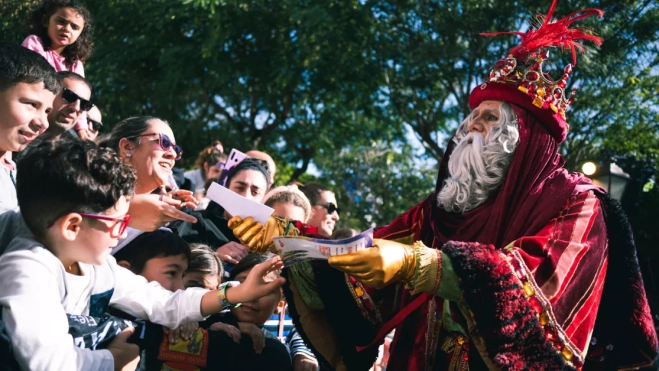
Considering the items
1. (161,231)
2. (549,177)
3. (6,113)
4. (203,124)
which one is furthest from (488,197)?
(203,124)

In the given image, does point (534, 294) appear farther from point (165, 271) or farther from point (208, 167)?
point (208, 167)

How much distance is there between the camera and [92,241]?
2.55 metres

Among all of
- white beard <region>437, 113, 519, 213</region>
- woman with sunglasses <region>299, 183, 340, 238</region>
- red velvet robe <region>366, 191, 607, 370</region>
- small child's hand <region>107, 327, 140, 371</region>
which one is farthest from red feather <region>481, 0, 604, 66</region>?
woman with sunglasses <region>299, 183, 340, 238</region>

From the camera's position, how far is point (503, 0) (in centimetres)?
1160

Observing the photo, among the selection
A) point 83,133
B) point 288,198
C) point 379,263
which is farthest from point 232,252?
point 379,263

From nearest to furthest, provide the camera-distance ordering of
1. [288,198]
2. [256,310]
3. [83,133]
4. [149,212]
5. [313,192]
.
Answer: [149,212]
[256,310]
[83,133]
[288,198]
[313,192]

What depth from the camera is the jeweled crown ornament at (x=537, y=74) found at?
11.3 feet

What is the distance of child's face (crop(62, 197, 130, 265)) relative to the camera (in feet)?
8.35

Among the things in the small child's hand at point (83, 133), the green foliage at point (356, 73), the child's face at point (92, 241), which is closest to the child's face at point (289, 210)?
the small child's hand at point (83, 133)

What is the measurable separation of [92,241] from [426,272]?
117cm

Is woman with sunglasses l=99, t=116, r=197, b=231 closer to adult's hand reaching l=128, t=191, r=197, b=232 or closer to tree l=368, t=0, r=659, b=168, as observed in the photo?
adult's hand reaching l=128, t=191, r=197, b=232

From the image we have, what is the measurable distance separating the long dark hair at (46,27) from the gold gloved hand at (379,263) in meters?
3.31

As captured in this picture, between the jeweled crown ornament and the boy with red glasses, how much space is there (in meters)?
1.70

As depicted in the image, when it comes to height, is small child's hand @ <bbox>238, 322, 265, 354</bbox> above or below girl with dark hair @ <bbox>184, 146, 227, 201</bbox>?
below
